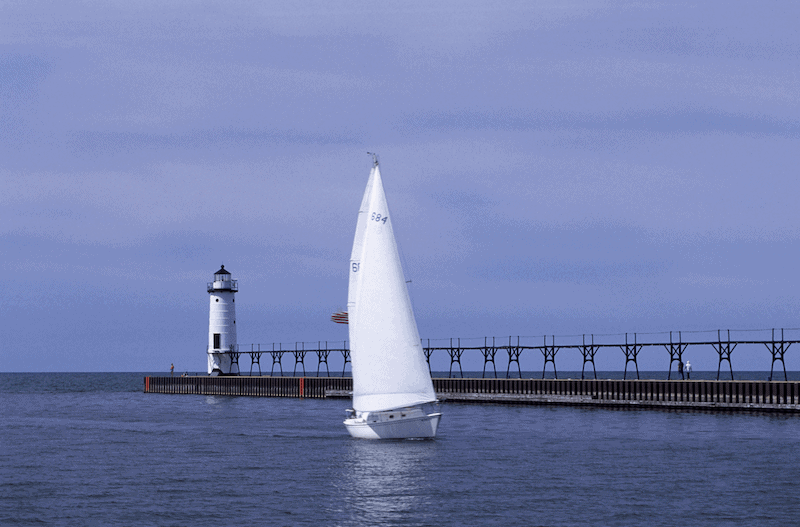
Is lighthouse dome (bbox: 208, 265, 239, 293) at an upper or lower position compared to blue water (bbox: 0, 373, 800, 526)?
upper

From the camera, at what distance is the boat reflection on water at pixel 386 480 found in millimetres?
31219

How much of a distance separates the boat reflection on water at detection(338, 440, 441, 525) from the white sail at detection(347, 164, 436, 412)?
2.32m

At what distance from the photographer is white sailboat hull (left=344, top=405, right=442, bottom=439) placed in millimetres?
46531

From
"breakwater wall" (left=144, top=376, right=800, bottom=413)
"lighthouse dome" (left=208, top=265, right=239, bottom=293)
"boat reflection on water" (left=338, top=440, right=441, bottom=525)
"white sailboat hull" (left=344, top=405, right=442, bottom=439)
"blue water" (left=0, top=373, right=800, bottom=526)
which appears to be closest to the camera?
"blue water" (left=0, top=373, right=800, bottom=526)

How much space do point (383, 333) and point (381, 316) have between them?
2.69 feet

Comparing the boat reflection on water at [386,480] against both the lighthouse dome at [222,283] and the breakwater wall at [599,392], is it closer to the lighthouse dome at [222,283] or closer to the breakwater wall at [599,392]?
the breakwater wall at [599,392]

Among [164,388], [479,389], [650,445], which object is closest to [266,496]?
[650,445]

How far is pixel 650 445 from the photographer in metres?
47.4

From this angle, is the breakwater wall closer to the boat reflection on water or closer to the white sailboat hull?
the white sailboat hull

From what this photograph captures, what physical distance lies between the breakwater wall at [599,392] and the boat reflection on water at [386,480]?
81.2ft

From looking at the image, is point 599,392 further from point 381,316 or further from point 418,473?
point 418,473

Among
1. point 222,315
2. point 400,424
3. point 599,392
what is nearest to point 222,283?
point 222,315

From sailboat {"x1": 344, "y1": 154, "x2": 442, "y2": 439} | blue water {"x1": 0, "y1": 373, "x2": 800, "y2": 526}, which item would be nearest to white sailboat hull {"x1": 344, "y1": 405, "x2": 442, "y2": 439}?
sailboat {"x1": 344, "y1": 154, "x2": 442, "y2": 439}

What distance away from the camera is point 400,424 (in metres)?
46.5
